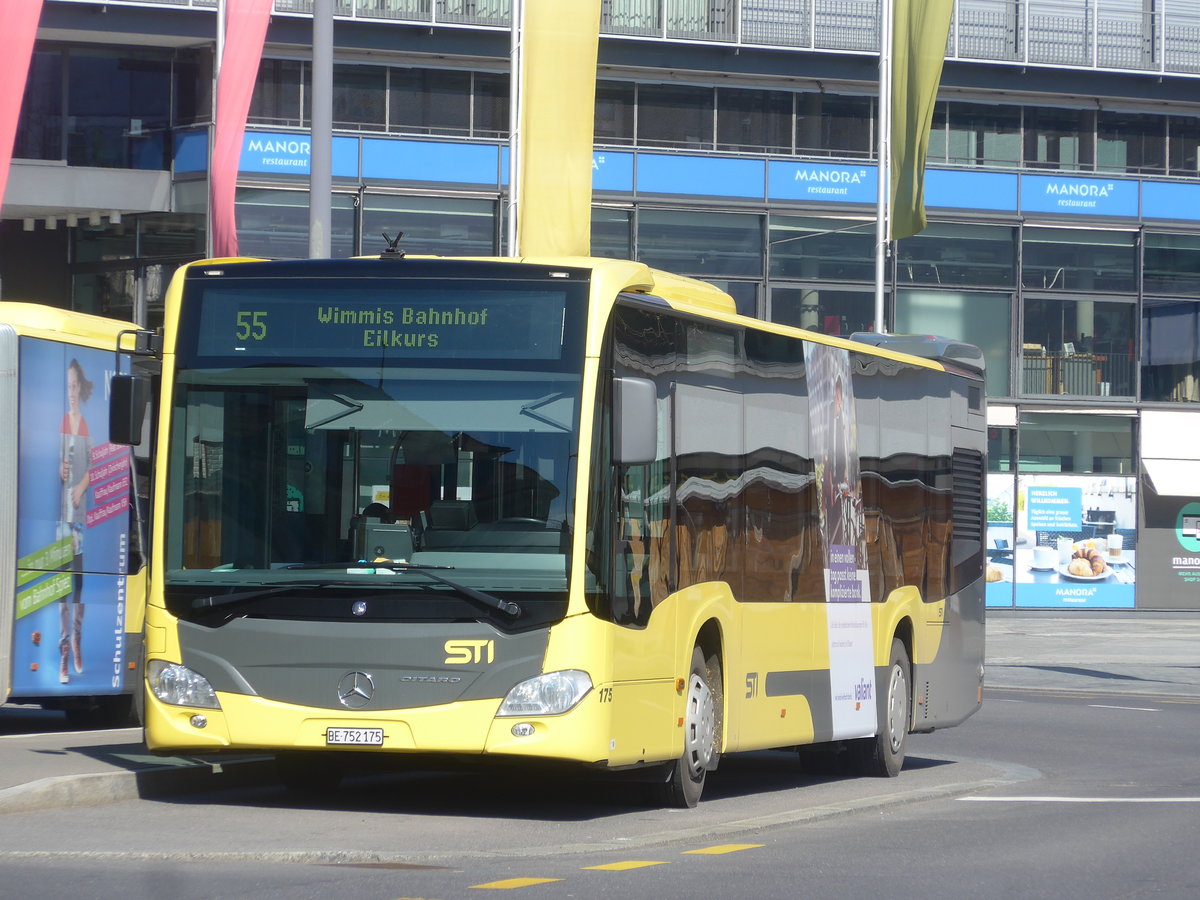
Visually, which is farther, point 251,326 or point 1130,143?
point 1130,143

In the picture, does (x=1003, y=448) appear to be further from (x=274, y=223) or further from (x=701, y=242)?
(x=274, y=223)

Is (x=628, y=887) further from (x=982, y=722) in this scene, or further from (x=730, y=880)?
(x=982, y=722)

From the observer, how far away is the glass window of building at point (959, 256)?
3694 cm

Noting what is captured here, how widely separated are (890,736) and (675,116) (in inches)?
884

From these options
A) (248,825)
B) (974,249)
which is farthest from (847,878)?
(974,249)

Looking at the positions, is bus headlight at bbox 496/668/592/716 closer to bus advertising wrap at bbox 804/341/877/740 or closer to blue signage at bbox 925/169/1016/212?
bus advertising wrap at bbox 804/341/877/740

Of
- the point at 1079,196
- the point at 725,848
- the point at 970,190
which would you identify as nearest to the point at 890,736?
the point at 725,848

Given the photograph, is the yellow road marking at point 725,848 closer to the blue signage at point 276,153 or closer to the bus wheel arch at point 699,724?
the bus wheel arch at point 699,724

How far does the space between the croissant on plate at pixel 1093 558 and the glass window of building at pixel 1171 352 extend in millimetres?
3172

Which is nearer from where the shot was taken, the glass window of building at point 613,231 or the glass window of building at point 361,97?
the glass window of building at point 361,97

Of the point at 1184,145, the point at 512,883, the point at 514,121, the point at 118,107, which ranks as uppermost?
the point at 1184,145

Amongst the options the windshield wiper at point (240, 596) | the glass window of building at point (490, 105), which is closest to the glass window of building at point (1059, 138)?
the glass window of building at point (490, 105)

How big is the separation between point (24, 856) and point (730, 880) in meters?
3.02

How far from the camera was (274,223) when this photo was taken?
3275cm
